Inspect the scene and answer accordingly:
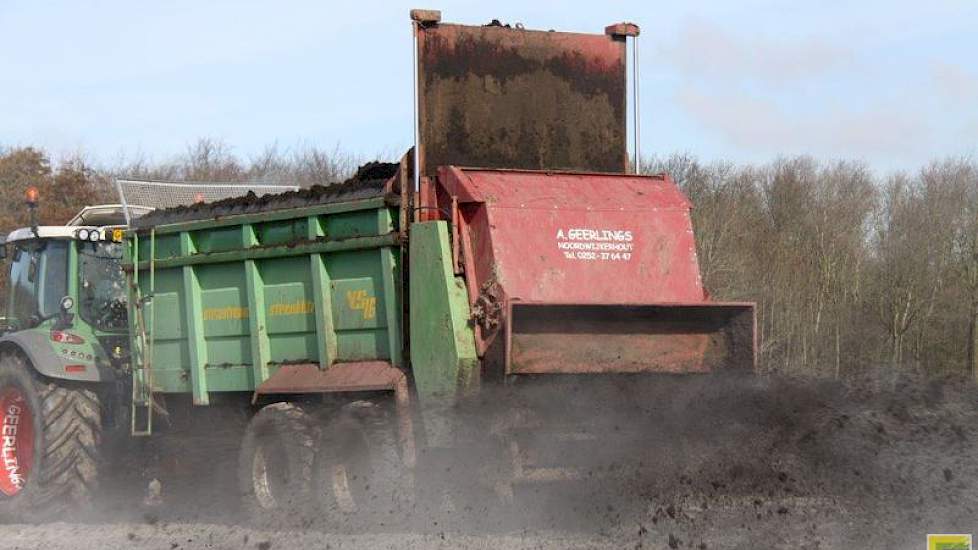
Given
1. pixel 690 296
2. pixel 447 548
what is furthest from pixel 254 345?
pixel 690 296

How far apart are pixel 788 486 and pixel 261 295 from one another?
3966 millimetres

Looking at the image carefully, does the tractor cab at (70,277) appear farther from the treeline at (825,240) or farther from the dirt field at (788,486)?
the treeline at (825,240)

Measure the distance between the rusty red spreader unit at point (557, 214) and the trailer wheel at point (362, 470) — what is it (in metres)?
0.96

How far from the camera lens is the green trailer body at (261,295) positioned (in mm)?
7914

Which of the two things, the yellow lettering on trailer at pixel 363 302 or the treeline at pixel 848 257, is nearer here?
the yellow lettering on trailer at pixel 363 302

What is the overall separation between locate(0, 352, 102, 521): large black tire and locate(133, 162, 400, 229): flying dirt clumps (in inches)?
63.9

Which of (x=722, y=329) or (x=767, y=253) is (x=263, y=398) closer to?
(x=722, y=329)

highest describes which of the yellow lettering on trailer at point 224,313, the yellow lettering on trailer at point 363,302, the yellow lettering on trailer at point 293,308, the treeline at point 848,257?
the yellow lettering on trailer at point 363,302

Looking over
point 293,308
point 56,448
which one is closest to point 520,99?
point 293,308

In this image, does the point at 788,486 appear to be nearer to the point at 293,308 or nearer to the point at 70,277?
the point at 293,308

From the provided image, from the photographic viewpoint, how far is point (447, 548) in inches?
273

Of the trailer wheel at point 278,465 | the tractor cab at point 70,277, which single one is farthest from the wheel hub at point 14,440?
the trailer wheel at point 278,465

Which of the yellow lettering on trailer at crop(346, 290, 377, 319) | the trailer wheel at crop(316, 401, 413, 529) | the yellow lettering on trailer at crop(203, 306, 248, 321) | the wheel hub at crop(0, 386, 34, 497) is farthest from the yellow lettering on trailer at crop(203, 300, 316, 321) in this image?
the wheel hub at crop(0, 386, 34, 497)

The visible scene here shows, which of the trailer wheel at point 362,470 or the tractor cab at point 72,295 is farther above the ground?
the tractor cab at point 72,295
